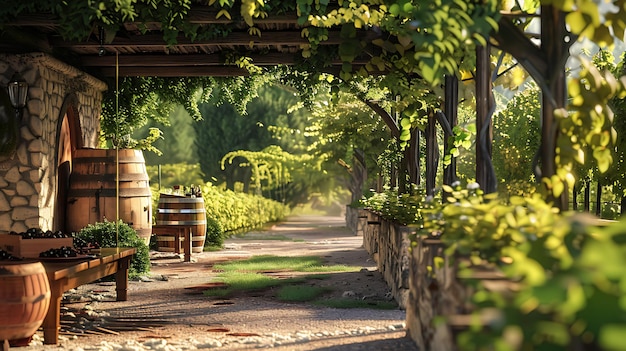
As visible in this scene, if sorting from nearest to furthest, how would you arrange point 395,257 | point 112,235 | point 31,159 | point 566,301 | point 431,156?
1. point 566,301
2. point 395,257
3. point 31,159
4. point 112,235
5. point 431,156

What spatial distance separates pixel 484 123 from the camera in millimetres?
6129

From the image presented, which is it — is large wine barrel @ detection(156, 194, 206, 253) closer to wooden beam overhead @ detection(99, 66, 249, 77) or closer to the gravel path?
the gravel path

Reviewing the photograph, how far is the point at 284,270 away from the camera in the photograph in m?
12.3

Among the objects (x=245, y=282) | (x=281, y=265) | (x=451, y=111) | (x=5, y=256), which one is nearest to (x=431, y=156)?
(x=451, y=111)

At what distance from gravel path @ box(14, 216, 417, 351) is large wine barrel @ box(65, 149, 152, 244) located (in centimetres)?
92

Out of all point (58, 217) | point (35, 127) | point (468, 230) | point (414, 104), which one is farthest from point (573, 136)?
point (58, 217)

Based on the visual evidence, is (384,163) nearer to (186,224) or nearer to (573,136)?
(186,224)

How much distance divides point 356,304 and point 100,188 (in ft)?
12.6

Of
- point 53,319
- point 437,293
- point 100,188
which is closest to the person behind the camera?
point 437,293

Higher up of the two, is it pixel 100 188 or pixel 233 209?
pixel 100 188

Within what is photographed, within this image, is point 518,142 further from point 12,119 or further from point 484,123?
point 484,123

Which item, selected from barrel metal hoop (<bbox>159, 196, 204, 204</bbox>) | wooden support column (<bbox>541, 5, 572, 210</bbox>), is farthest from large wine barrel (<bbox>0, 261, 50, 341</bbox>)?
barrel metal hoop (<bbox>159, 196, 204, 204</bbox>)

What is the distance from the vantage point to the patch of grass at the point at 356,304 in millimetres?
8359

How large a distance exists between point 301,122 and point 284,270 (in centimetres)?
2561
